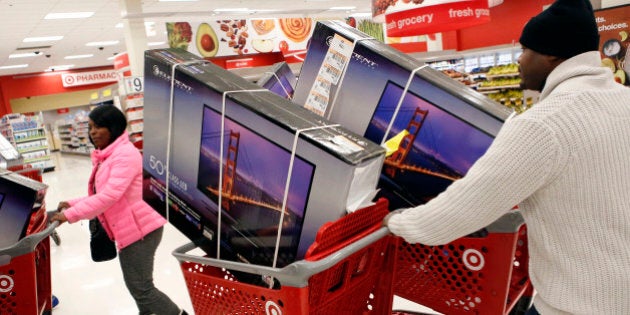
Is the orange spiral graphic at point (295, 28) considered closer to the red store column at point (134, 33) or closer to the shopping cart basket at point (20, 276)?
the red store column at point (134, 33)

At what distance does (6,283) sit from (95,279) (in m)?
2.83

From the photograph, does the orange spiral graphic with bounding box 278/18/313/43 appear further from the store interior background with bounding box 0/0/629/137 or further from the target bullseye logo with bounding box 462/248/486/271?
the target bullseye logo with bounding box 462/248/486/271

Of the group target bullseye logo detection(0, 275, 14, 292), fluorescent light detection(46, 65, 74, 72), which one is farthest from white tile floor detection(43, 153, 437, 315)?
fluorescent light detection(46, 65, 74, 72)

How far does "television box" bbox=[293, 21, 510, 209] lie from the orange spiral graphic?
11833mm

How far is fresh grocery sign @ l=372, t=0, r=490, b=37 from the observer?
5.85 meters

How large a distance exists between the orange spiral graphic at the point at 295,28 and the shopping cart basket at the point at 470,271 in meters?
12.1

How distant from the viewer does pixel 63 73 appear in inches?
939

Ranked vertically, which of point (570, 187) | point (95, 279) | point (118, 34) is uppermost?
point (570, 187)

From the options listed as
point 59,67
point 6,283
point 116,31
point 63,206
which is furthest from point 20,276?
point 59,67

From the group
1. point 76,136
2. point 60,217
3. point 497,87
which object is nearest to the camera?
point 60,217

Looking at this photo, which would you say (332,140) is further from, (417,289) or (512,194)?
(417,289)

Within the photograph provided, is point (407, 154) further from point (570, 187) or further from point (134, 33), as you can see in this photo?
point (134, 33)

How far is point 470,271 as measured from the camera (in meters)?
1.53

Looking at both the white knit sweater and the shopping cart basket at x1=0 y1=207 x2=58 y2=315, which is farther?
the shopping cart basket at x1=0 y1=207 x2=58 y2=315
